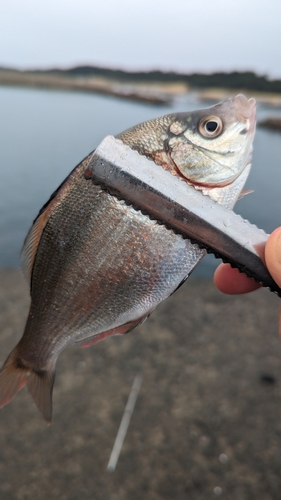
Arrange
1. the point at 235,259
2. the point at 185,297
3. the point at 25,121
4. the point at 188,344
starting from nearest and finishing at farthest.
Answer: the point at 235,259 < the point at 188,344 < the point at 185,297 < the point at 25,121

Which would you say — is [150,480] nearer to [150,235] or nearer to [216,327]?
[216,327]

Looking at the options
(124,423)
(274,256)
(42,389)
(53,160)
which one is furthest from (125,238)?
(53,160)

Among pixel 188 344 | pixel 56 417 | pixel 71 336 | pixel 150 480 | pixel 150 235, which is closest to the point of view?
pixel 150 235

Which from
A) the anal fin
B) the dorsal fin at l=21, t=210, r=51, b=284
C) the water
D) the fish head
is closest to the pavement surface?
the water

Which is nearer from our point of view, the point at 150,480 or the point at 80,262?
the point at 80,262

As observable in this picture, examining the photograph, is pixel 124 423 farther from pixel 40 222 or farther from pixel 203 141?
pixel 203 141

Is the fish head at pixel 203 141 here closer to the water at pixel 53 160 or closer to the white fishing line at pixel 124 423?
the white fishing line at pixel 124 423

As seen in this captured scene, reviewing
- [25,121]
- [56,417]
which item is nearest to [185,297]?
[56,417]
